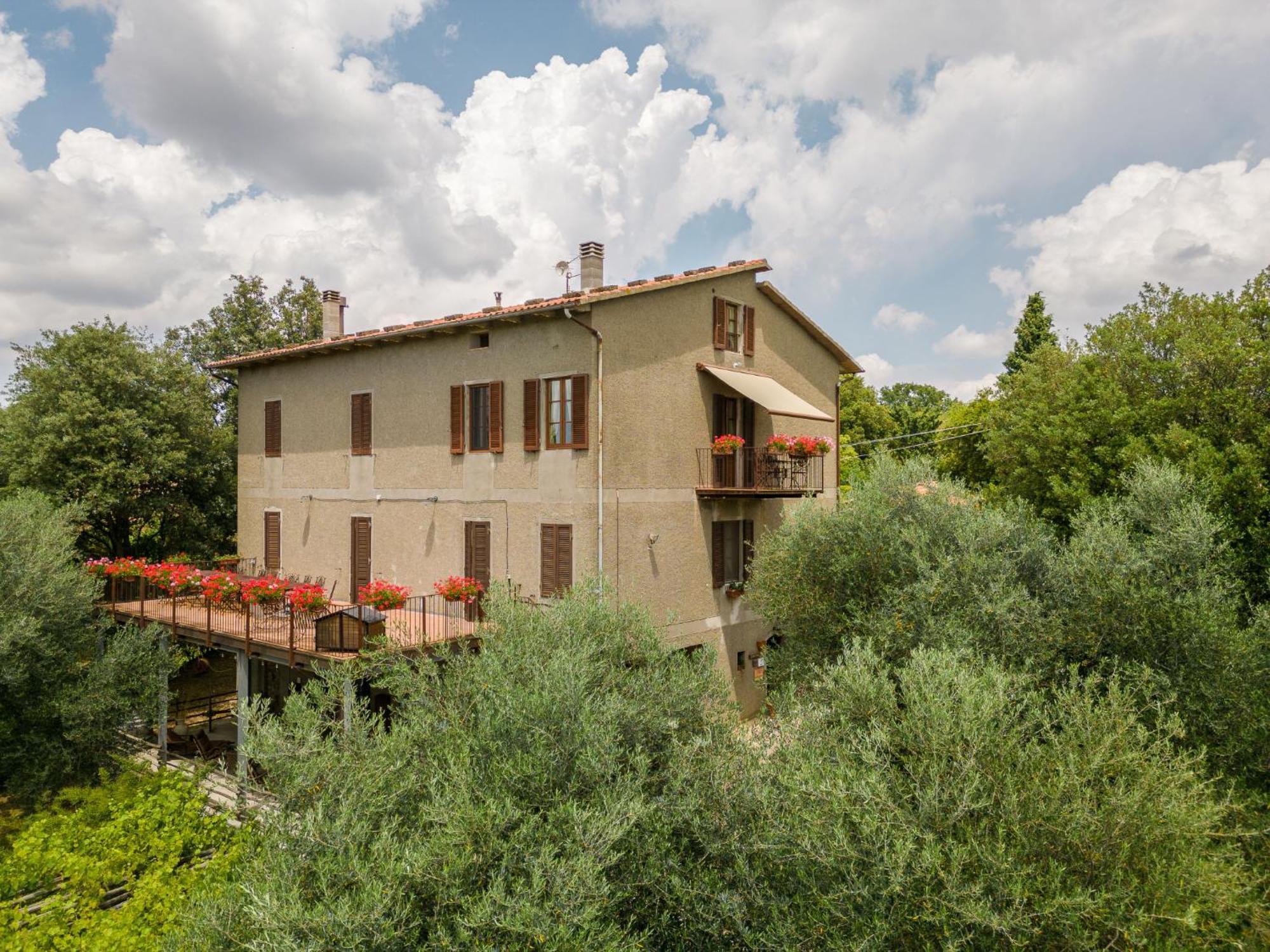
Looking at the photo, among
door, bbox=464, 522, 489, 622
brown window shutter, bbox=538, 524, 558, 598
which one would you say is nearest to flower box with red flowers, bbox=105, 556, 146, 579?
door, bbox=464, 522, 489, 622

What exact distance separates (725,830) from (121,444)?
2834cm

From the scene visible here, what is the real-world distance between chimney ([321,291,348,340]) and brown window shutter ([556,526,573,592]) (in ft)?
42.8

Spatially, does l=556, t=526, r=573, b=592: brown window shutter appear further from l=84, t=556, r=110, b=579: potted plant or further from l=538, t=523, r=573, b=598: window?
l=84, t=556, r=110, b=579: potted plant

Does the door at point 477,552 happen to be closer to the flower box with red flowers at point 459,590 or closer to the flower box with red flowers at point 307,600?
the flower box with red flowers at point 459,590

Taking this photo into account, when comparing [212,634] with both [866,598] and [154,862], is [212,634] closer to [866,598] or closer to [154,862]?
[154,862]

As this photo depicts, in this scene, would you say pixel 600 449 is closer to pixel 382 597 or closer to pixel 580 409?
pixel 580 409

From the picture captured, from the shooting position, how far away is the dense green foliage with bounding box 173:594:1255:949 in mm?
7852

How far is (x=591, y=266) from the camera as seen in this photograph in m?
20.0

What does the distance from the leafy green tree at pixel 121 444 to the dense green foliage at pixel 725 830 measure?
22.2 m

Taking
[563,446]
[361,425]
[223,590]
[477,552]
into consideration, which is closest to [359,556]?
[361,425]

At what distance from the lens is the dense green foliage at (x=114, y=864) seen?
11.1m

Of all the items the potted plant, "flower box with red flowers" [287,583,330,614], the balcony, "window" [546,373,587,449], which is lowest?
"flower box with red flowers" [287,583,330,614]

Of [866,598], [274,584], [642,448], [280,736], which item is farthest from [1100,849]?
[274,584]

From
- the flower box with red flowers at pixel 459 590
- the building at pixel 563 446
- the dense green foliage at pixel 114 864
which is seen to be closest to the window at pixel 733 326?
the building at pixel 563 446
